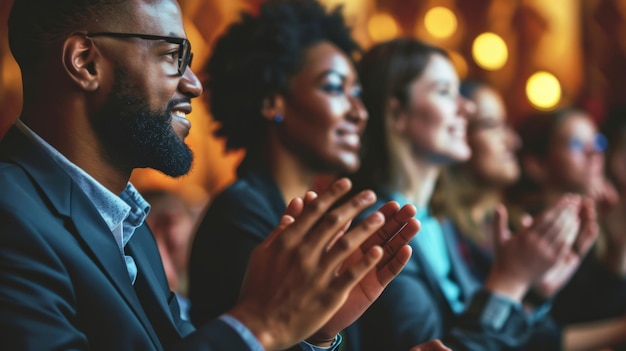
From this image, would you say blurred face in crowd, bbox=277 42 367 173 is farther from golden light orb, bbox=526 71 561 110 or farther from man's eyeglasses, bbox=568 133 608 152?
golden light orb, bbox=526 71 561 110

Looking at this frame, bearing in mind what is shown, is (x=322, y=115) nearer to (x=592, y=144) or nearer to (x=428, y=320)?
(x=428, y=320)

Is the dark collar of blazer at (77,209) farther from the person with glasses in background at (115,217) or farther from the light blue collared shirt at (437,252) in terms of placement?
the light blue collared shirt at (437,252)

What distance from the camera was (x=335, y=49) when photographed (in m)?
2.18

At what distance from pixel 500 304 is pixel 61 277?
4.22ft

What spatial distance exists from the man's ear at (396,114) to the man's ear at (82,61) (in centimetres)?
133

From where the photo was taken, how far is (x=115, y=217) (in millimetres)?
1152

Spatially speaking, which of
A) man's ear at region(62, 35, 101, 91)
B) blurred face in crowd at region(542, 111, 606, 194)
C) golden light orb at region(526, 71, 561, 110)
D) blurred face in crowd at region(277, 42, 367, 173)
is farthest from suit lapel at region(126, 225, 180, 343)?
golden light orb at region(526, 71, 561, 110)

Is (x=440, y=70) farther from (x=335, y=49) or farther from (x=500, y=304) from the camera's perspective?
(x=500, y=304)

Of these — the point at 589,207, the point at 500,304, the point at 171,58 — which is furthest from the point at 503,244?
the point at 171,58

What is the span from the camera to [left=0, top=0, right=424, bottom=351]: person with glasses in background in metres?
0.95

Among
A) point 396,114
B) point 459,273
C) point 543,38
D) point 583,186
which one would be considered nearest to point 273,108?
point 396,114

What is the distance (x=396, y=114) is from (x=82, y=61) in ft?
4.46

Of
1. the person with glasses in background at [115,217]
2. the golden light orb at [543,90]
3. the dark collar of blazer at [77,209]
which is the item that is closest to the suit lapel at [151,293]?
the person with glasses in background at [115,217]

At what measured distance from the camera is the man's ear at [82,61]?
3.65 ft
